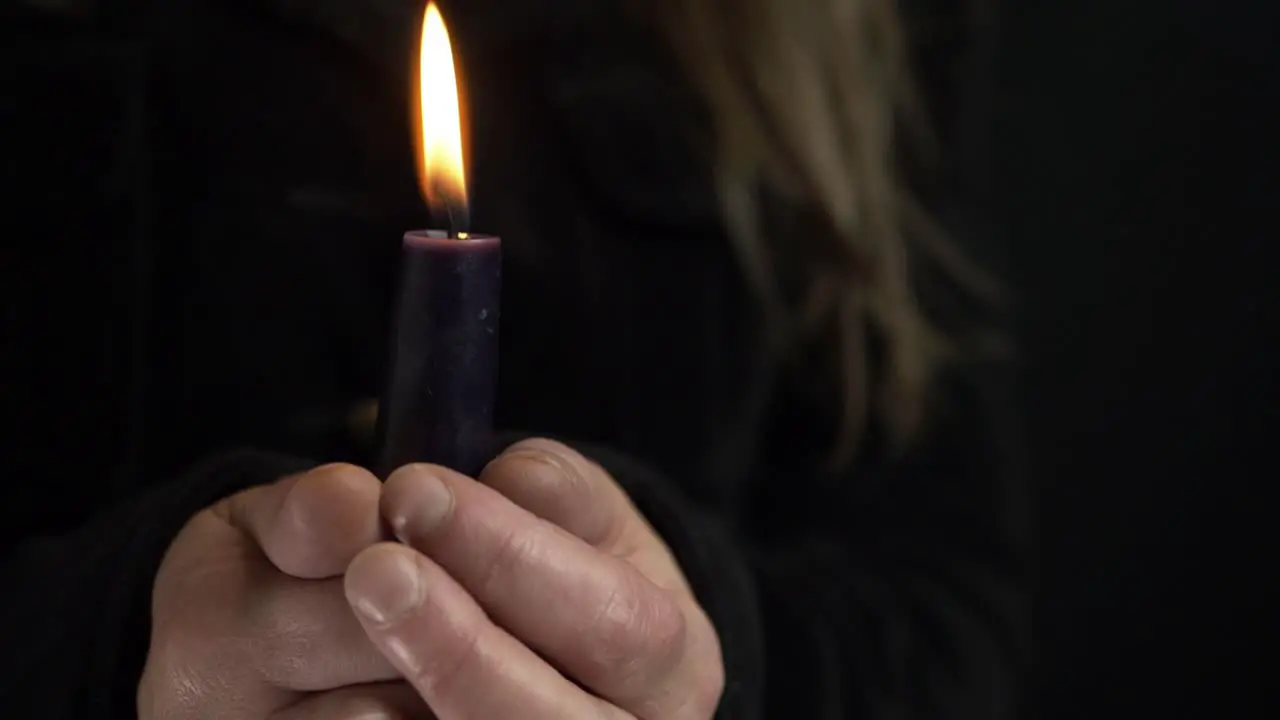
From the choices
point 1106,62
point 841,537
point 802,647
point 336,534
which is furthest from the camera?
point 1106,62

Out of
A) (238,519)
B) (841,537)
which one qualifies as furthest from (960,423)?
(238,519)

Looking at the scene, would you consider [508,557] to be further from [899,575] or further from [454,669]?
[899,575]

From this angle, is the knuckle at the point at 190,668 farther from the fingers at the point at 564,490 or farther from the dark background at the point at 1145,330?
the dark background at the point at 1145,330

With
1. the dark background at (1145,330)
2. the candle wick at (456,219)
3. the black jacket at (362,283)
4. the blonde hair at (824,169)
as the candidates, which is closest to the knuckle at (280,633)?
the candle wick at (456,219)

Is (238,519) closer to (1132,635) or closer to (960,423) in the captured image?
(960,423)

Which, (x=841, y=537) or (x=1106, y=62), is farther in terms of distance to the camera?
(x=1106, y=62)

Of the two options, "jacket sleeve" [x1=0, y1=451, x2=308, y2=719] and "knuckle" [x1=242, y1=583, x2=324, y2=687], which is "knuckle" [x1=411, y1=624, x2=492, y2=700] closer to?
"knuckle" [x1=242, y1=583, x2=324, y2=687]
